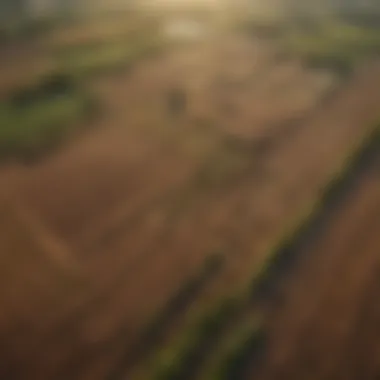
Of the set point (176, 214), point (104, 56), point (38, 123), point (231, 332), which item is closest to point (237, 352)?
point (231, 332)

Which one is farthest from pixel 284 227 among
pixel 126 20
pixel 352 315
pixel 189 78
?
pixel 126 20

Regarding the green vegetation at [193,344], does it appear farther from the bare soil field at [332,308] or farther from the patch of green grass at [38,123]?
the patch of green grass at [38,123]

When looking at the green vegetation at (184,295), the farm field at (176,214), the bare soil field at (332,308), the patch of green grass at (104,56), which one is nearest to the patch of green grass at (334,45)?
the farm field at (176,214)

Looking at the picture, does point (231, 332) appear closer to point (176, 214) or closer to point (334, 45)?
point (176, 214)

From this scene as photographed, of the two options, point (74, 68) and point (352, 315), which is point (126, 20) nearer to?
point (74, 68)

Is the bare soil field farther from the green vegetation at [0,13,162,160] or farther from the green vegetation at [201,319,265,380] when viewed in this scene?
the green vegetation at [0,13,162,160]

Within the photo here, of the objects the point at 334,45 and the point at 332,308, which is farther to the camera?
the point at 334,45

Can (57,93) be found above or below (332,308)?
above
